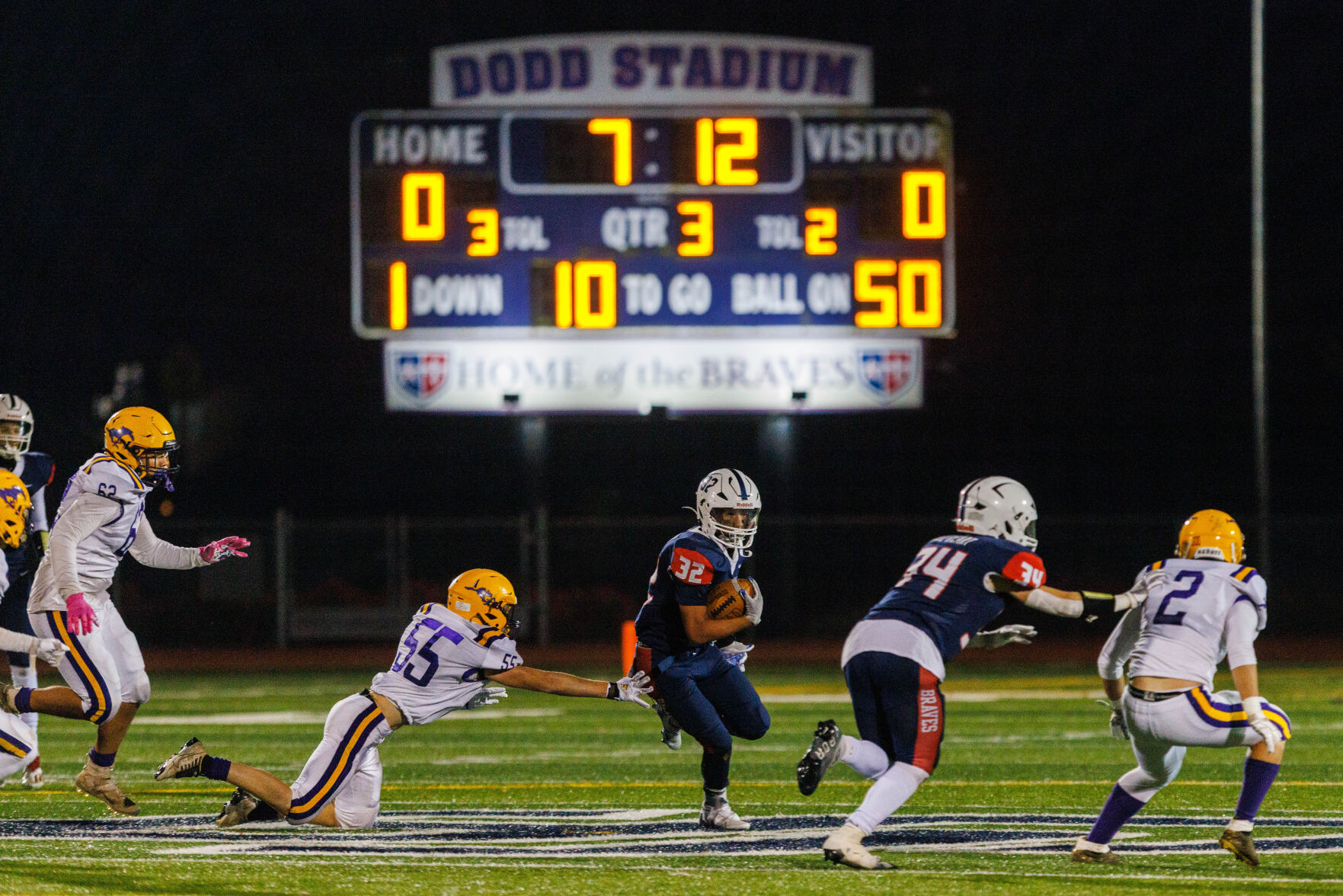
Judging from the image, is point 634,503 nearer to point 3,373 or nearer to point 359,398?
point 359,398

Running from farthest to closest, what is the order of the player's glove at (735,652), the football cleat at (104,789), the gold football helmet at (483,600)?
the football cleat at (104,789) < the player's glove at (735,652) < the gold football helmet at (483,600)

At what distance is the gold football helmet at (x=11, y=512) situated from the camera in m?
7.27

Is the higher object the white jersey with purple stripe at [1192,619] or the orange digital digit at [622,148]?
the orange digital digit at [622,148]

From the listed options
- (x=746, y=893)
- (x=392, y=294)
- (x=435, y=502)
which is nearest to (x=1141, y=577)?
(x=746, y=893)

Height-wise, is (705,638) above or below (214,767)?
above

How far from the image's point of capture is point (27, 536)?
9.16 m

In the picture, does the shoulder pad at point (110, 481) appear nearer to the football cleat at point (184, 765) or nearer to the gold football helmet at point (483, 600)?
the football cleat at point (184, 765)

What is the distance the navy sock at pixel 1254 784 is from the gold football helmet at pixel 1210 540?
29.6 inches

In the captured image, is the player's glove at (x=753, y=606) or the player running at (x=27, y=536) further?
the player running at (x=27, y=536)

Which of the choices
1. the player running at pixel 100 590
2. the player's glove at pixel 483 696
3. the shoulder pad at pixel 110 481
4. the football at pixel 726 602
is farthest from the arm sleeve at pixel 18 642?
the football at pixel 726 602

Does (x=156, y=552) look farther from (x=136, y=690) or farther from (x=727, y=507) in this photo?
(x=727, y=507)

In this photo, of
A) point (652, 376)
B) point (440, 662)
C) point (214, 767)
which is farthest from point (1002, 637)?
point (652, 376)

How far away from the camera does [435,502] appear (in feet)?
118

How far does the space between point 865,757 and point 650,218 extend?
1493cm
